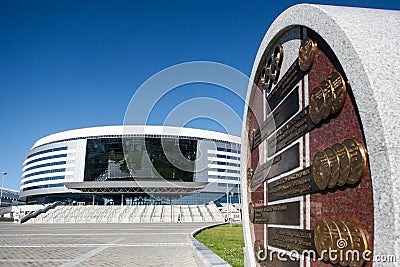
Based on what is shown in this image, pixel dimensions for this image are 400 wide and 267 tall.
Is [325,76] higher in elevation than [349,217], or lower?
higher

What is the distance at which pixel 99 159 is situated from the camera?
64375 mm

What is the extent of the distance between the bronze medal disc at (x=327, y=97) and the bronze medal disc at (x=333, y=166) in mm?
263

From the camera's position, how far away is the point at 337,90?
2.36 metres

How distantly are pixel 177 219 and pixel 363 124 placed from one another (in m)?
38.0

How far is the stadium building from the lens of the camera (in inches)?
2138

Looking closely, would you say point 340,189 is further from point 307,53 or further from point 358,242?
point 307,53

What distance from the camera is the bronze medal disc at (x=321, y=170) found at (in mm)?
2414

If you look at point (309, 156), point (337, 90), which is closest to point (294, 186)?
point (309, 156)

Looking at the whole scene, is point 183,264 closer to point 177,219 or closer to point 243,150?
point 243,150

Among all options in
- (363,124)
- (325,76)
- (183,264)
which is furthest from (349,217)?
(183,264)

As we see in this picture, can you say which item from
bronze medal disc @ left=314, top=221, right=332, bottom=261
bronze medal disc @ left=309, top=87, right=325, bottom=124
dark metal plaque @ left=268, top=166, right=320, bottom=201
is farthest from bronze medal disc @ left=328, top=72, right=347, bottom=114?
bronze medal disc @ left=314, top=221, right=332, bottom=261

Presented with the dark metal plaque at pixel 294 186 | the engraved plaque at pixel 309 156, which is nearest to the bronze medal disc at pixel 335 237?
the engraved plaque at pixel 309 156

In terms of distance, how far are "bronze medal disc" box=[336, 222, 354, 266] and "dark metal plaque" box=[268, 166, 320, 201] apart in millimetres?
489

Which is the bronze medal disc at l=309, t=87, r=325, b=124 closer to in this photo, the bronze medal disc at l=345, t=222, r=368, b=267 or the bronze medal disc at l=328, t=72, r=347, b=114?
the bronze medal disc at l=328, t=72, r=347, b=114
